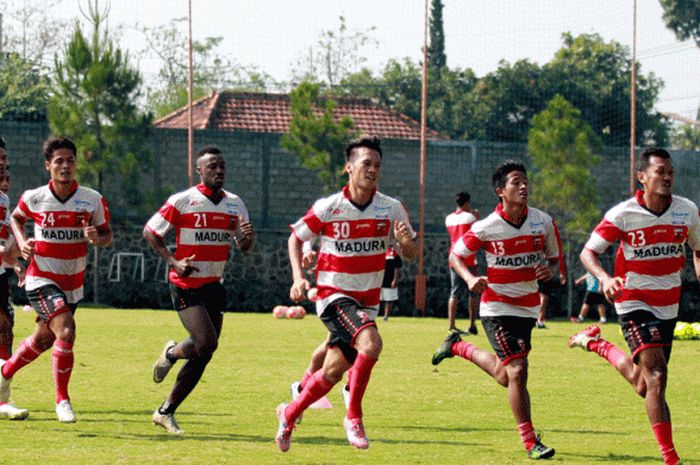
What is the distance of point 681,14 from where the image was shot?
75.9m

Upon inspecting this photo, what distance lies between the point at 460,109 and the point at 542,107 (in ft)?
19.7

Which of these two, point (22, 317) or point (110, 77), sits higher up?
point (110, 77)

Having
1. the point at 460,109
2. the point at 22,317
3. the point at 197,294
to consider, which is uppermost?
the point at 460,109

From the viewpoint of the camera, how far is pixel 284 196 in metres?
38.7

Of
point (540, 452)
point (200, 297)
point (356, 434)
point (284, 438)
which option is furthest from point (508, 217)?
point (200, 297)

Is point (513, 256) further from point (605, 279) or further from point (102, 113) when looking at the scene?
point (102, 113)

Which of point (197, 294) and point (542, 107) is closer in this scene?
point (197, 294)

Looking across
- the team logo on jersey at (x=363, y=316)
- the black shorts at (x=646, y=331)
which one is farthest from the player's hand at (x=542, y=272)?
the team logo on jersey at (x=363, y=316)

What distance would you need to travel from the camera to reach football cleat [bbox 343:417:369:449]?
389 inches

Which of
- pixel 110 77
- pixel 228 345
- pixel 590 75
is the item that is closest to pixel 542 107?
pixel 590 75

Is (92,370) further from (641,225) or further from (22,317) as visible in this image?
(22,317)

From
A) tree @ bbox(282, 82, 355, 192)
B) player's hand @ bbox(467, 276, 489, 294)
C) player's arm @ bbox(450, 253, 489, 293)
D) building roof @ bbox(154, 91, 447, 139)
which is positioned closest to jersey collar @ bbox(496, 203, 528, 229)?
player's arm @ bbox(450, 253, 489, 293)

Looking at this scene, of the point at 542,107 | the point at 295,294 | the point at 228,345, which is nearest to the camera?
the point at 295,294

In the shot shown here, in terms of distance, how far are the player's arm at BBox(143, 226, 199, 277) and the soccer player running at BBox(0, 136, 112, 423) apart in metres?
0.50
